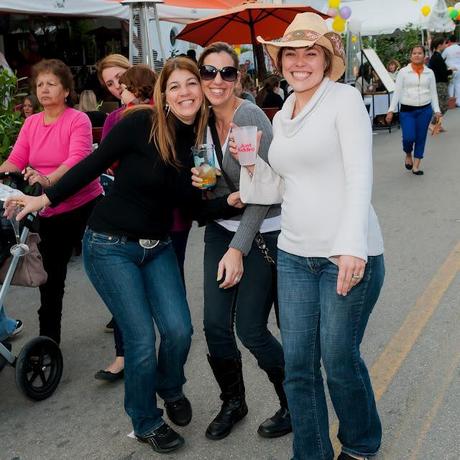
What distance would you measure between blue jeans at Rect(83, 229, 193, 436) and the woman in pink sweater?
1.12m

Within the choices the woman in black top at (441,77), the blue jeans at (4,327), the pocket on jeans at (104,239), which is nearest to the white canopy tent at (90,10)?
the blue jeans at (4,327)

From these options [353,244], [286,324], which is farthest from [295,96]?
[286,324]

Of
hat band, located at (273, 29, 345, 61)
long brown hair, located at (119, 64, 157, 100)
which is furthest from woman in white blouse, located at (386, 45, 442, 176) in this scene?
hat band, located at (273, 29, 345, 61)

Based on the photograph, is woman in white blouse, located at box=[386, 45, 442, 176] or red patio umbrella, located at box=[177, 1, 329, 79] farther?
red patio umbrella, located at box=[177, 1, 329, 79]

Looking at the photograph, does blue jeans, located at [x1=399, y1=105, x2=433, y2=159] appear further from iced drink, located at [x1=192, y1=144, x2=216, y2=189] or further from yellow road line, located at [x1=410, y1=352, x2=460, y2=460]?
iced drink, located at [x1=192, y1=144, x2=216, y2=189]

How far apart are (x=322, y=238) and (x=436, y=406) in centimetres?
146

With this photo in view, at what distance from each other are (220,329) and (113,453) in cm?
83

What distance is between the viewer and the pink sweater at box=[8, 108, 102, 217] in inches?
168

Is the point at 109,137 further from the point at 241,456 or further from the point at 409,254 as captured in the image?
the point at 409,254

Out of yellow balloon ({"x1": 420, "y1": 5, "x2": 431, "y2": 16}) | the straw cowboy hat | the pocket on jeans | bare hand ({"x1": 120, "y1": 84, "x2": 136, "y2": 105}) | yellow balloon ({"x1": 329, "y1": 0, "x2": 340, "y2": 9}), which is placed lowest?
the pocket on jeans

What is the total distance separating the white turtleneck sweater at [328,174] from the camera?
253 cm

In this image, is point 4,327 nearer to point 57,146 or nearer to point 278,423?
point 57,146

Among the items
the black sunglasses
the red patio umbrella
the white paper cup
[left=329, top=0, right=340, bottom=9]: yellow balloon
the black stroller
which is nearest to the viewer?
the white paper cup

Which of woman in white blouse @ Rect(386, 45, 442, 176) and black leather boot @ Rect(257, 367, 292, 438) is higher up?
woman in white blouse @ Rect(386, 45, 442, 176)
